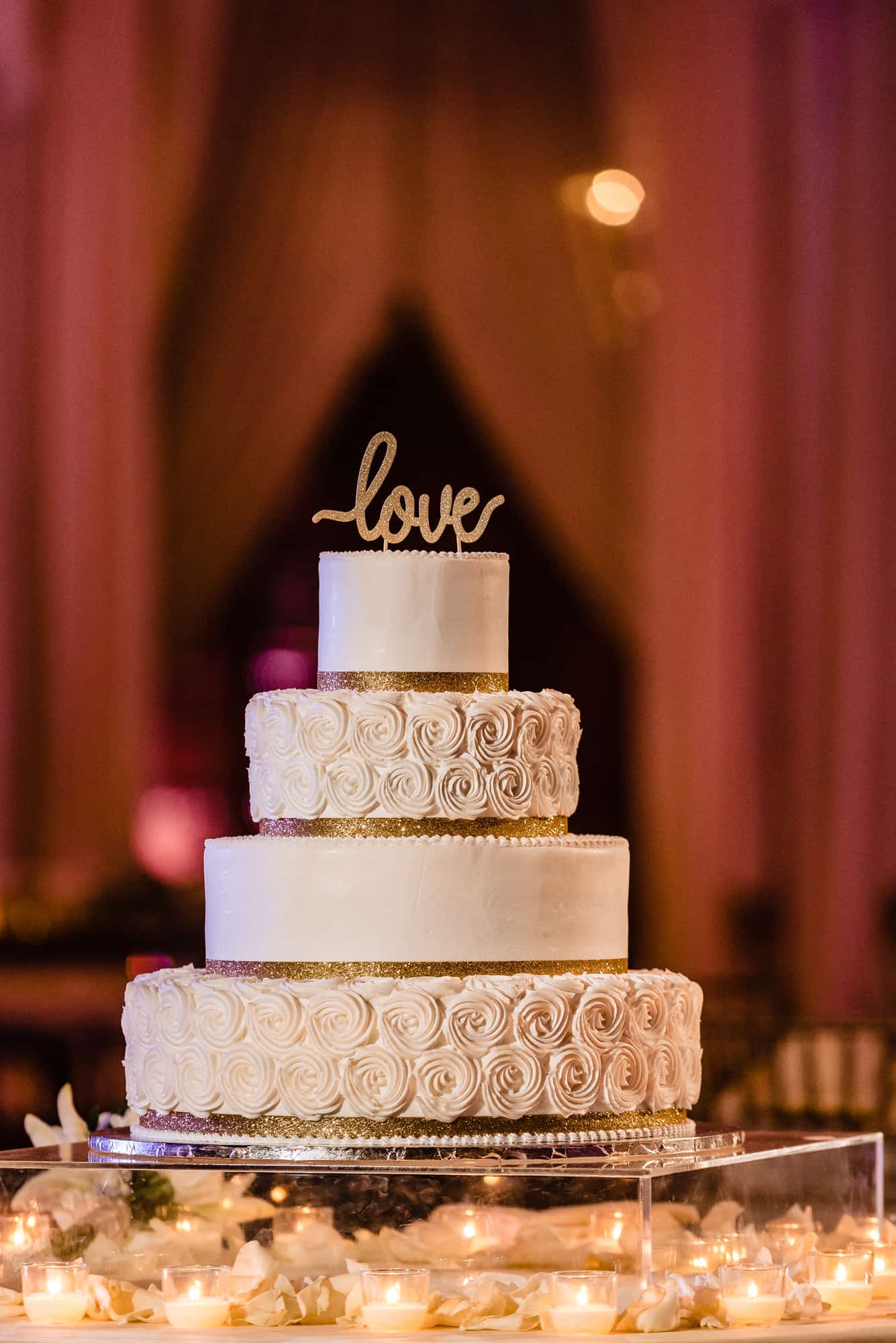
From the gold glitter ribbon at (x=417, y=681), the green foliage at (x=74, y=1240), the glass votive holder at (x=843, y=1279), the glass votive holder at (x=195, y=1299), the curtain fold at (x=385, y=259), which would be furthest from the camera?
the curtain fold at (x=385, y=259)

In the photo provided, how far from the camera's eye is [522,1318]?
398 cm

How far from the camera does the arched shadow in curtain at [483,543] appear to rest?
33.6ft

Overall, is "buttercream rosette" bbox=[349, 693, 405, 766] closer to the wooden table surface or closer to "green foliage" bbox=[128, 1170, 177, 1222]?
"green foliage" bbox=[128, 1170, 177, 1222]

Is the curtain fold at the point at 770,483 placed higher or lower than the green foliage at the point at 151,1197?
higher

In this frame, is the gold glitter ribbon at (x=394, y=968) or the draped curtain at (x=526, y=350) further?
the draped curtain at (x=526, y=350)

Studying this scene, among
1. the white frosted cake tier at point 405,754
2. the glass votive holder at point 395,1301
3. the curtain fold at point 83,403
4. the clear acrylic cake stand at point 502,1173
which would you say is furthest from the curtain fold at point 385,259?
the glass votive holder at point 395,1301

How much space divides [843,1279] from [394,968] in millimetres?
1021

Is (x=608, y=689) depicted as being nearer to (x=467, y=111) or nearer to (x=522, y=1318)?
(x=467, y=111)

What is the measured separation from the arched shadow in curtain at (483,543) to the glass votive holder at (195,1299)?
6.22 meters

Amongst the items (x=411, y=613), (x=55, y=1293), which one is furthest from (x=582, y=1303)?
(x=411, y=613)

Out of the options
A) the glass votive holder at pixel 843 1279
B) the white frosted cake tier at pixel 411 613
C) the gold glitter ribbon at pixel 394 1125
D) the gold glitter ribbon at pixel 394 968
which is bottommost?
the glass votive holder at pixel 843 1279

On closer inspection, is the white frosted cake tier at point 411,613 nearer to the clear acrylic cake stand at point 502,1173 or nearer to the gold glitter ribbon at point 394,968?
the gold glitter ribbon at point 394,968

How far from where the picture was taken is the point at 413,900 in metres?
4.35

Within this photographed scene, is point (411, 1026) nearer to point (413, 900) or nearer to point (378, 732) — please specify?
point (413, 900)
